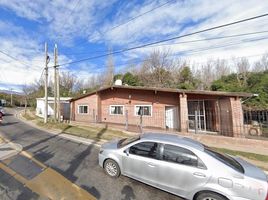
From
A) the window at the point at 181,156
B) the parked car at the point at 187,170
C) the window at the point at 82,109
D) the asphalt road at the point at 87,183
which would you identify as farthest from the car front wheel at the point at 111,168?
the window at the point at 82,109

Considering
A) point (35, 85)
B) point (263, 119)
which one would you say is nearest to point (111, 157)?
point (263, 119)

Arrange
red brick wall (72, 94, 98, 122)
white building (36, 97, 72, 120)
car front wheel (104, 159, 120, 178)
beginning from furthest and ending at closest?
white building (36, 97, 72, 120) < red brick wall (72, 94, 98, 122) < car front wheel (104, 159, 120, 178)

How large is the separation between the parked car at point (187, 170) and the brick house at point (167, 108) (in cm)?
807

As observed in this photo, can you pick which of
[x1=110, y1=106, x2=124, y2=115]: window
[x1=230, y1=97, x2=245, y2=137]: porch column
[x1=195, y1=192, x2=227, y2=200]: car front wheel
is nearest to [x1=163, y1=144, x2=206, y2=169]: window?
[x1=195, y1=192, x2=227, y2=200]: car front wheel

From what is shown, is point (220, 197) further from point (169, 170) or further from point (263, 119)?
point (263, 119)

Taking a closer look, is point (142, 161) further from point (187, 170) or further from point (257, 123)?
point (257, 123)

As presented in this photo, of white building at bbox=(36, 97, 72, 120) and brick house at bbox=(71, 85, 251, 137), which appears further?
white building at bbox=(36, 97, 72, 120)

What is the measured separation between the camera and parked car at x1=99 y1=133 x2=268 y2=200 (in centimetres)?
371

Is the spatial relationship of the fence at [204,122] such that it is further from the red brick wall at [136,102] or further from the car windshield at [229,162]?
the car windshield at [229,162]

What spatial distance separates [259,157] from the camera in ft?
26.5

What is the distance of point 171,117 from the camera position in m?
15.7

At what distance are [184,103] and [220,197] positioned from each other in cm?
1005

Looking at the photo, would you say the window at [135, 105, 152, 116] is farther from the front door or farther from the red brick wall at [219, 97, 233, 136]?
the red brick wall at [219, 97, 233, 136]

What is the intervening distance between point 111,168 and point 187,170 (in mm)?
2435
